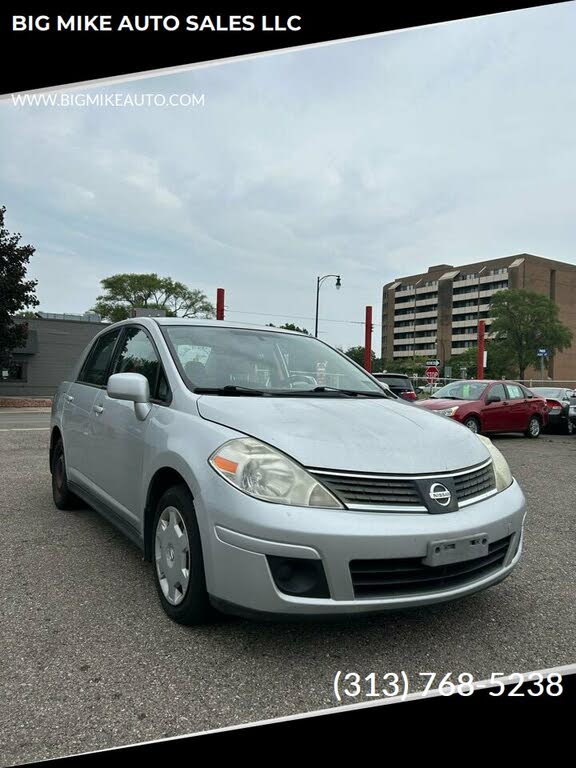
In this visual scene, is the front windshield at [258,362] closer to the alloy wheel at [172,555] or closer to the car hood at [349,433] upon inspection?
the car hood at [349,433]

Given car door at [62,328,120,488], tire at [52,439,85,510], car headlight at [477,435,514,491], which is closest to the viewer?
car headlight at [477,435,514,491]

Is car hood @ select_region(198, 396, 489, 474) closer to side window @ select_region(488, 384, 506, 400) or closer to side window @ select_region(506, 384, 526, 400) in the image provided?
side window @ select_region(488, 384, 506, 400)

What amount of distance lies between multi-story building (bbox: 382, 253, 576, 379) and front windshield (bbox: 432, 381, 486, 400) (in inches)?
3328

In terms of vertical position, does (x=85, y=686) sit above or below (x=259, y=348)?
below

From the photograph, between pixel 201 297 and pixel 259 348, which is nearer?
pixel 259 348

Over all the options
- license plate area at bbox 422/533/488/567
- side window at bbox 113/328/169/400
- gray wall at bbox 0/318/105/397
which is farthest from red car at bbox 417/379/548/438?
gray wall at bbox 0/318/105/397

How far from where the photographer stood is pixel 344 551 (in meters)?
2.35

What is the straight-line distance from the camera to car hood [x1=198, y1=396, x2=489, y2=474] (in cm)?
259

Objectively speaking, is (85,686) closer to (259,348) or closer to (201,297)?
(259,348)

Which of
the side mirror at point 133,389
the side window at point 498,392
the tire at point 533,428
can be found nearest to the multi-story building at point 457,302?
the tire at point 533,428

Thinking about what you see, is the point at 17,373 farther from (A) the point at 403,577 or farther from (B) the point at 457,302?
(B) the point at 457,302

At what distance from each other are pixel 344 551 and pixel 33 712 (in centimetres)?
130

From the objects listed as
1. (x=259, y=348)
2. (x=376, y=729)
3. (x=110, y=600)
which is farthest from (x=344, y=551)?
(x=259, y=348)

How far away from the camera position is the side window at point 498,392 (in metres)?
13.3
